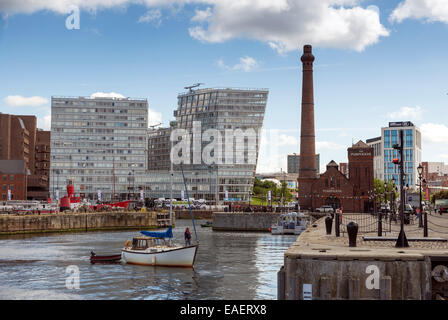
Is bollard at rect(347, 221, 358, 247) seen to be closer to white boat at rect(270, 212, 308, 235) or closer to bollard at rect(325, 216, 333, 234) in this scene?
bollard at rect(325, 216, 333, 234)

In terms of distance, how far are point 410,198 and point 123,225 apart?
56613 mm

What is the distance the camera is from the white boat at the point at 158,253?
47.9 metres

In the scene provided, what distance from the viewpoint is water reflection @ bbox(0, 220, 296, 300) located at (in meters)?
36.2

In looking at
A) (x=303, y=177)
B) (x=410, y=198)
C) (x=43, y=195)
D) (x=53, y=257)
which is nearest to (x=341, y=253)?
(x=53, y=257)

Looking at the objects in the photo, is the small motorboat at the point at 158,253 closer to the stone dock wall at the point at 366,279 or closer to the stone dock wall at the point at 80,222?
the stone dock wall at the point at 366,279

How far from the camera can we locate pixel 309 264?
855 inches

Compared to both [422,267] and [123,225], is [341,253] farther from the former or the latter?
[123,225]

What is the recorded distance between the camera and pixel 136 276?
43.9 meters

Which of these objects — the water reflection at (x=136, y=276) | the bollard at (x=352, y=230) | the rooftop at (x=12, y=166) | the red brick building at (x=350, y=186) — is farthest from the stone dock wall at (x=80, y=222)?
the bollard at (x=352, y=230)

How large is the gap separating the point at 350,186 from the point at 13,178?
10461cm

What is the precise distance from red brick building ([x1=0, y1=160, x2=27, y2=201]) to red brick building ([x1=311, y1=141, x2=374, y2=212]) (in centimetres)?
9403

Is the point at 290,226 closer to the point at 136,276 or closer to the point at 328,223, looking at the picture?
the point at 136,276

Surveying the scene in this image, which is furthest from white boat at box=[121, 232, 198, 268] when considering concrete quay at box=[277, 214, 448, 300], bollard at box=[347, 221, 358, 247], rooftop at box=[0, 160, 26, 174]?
rooftop at box=[0, 160, 26, 174]

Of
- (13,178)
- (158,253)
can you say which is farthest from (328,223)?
(13,178)
